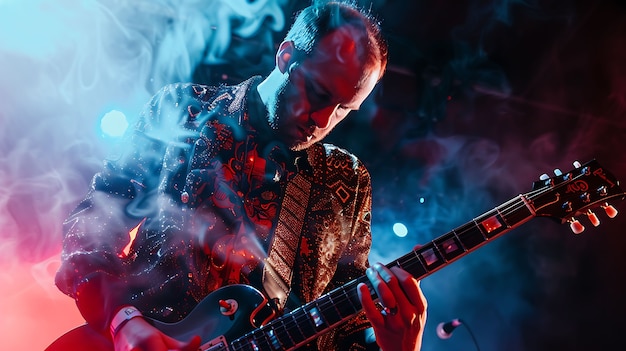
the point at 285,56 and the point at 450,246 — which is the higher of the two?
the point at 285,56

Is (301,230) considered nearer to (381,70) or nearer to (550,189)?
(381,70)

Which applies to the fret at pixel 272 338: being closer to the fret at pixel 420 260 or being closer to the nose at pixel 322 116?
the fret at pixel 420 260

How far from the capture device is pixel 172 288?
1888 millimetres

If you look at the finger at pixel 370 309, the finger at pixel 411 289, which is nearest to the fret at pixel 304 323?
the finger at pixel 370 309

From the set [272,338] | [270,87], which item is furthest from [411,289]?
[270,87]

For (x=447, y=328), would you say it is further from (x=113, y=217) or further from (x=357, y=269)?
(x=113, y=217)

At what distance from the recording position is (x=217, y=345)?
1.69 meters

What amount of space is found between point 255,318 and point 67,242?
842mm

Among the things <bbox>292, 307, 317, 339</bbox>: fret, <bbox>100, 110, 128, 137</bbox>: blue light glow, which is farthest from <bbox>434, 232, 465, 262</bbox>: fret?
<bbox>100, 110, 128, 137</bbox>: blue light glow

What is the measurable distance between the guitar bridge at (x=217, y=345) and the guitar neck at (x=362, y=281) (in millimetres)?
111

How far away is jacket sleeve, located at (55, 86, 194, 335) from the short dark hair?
726 millimetres

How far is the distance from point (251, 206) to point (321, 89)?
2.18ft

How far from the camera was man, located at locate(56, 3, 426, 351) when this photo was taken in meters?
1.81

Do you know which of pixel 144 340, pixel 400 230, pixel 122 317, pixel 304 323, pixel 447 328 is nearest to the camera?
pixel 144 340
